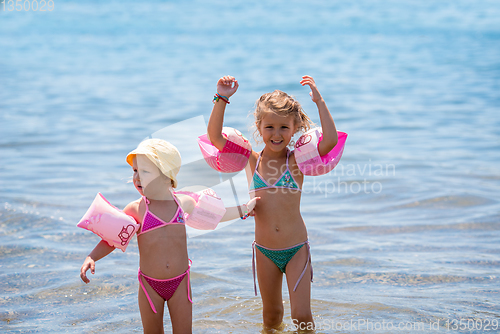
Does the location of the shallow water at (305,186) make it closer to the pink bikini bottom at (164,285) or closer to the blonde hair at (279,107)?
the blonde hair at (279,107)

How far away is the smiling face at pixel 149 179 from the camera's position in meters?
3.48

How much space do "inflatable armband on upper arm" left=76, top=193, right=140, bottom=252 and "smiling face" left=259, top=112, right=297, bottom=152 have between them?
4.06 ft

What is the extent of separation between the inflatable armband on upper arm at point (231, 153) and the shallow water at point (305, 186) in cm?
39

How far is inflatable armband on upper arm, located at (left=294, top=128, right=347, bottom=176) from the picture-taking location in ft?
12.9

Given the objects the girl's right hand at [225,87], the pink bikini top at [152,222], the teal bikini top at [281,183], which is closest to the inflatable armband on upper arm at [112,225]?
the pink bikini top at [152,222]

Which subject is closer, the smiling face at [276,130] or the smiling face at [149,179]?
the smiling face at [149,179]

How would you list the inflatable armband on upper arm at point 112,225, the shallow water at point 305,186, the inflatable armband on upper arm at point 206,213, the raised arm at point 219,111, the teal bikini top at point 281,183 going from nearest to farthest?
the inflatable armband on upper arm at point 112,225 < the inflatable armband on upper arm at point 206,213 < the raised arm at point 219,111 < the teal bikini top at point 281,183 < the shallow water at point 305,186

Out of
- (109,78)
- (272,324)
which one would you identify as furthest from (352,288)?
(109,78)
